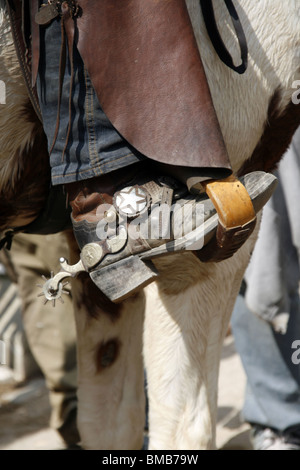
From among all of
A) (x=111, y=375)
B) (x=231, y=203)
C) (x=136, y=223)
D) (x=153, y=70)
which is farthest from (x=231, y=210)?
(x=111, y=375)

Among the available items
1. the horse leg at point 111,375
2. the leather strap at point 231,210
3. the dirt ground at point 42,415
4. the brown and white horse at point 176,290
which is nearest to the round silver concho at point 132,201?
the leather strap at point 231,210

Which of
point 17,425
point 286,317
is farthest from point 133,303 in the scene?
point 17,425

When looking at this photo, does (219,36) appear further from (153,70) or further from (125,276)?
(125,276)

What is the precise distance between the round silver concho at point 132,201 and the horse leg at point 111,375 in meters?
0.65

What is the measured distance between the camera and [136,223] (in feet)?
4.00

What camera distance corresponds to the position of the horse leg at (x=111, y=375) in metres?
1.85

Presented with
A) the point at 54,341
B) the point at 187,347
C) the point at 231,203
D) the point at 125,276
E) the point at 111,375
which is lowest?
the point at 54,341

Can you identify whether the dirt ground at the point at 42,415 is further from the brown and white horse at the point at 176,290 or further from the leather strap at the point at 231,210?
the leather strap at the point at 231,210

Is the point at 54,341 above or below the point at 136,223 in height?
below

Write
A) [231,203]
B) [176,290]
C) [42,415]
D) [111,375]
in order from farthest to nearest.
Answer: [42,415], [111,375], [176,290], [231,203]

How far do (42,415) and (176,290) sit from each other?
1.43m

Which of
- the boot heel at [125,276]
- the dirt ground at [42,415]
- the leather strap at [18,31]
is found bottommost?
the dirt ground at [42,415]

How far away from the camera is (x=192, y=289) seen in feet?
5.02

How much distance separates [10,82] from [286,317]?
1.29 m
